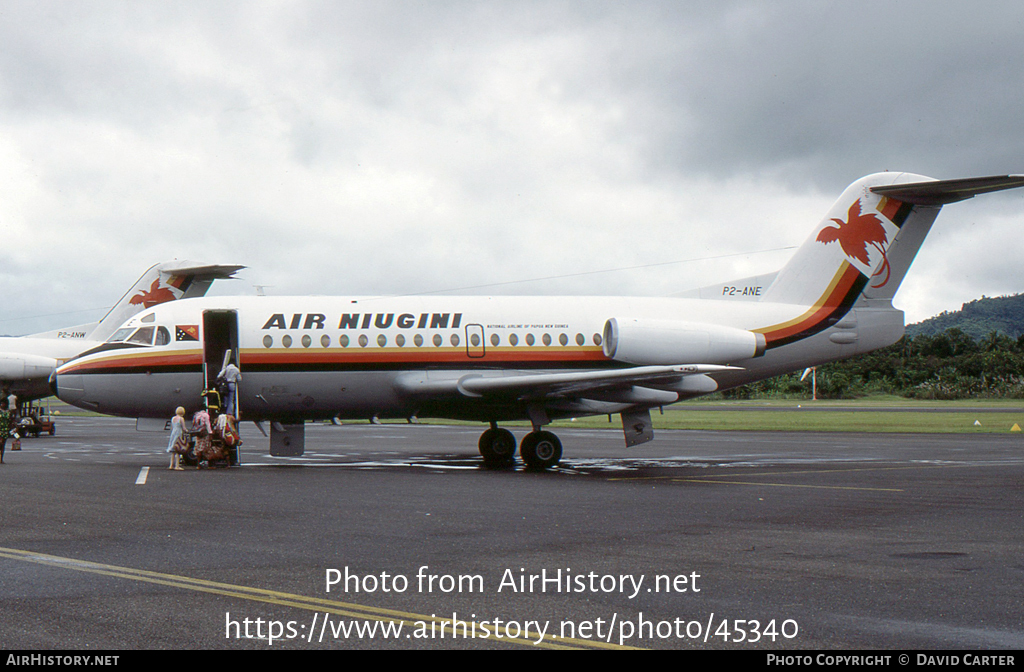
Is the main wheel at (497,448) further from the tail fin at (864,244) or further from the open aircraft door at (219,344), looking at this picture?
the tail fin at (864,244)

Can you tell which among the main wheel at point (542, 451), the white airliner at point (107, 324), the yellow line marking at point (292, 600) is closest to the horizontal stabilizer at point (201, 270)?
the white airliner at point (107, 324)

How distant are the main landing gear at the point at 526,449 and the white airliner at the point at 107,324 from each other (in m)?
17.6

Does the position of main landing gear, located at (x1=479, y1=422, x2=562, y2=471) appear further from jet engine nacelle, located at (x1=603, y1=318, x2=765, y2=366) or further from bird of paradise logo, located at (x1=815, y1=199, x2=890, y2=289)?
bird of paradise logo, located at (x1=815, y1=199, x2=890, y2=289)

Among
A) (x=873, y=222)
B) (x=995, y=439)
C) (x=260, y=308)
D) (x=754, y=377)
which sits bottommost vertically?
(x=995, y=439)

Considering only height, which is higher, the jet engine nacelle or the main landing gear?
the jet engine nacelle

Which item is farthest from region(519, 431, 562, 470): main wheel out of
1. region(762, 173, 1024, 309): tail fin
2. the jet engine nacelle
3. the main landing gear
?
region(762, 173, 1024, 309): tail fin

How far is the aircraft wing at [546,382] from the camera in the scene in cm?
1914

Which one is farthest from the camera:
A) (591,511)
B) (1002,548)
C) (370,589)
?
(591,511)

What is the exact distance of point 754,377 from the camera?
930 inches

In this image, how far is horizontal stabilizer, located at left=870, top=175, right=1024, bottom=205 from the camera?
69.4 ft

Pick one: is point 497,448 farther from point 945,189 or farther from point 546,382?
point 945,189
